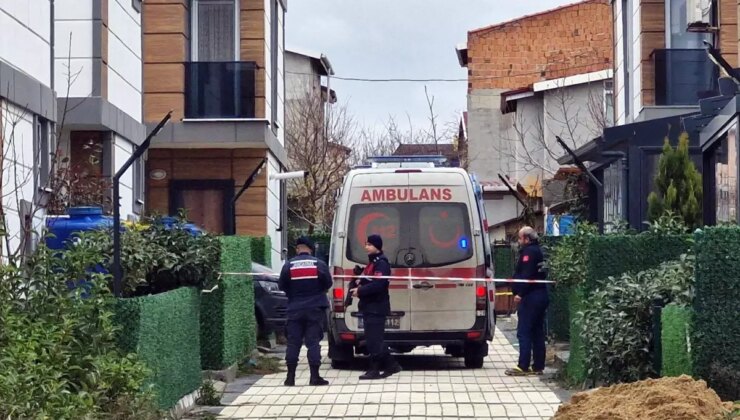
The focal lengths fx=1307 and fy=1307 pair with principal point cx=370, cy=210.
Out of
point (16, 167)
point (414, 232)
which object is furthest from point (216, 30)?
point (16, 167)

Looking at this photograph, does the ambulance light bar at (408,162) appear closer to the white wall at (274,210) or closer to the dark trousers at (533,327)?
the dark trousers at (533,327)

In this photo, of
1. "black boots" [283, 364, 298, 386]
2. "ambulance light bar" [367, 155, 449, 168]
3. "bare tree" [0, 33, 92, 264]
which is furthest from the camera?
"ambulance light bar" [367, 155, 449, 168]

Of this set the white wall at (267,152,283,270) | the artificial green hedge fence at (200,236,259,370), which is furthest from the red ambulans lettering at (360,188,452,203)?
the white wall at (267,152,283,270)

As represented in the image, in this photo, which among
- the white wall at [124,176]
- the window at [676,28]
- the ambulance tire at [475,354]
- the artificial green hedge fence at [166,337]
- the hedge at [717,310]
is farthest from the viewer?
the window at [676,28]

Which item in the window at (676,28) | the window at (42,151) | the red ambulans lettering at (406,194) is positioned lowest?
the red ambulans lettering at (406,194)

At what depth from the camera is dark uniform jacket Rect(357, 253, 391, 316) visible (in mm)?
15867

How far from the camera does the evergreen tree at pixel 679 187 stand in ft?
54.6

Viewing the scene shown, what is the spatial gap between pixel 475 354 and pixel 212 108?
10.1 metres

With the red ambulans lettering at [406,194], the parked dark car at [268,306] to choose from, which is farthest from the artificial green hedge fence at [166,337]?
the parked dark car at [268,306]

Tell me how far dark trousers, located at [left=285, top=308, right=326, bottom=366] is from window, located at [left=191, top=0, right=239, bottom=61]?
453 inches

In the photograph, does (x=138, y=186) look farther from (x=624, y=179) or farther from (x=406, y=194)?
(x=624, y=179)

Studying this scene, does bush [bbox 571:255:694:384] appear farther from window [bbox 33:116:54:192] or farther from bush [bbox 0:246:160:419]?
window [bbox 33:116:54:192]

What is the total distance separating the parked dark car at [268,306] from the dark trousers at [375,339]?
15.4 ft

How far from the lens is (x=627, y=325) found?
486 inches
